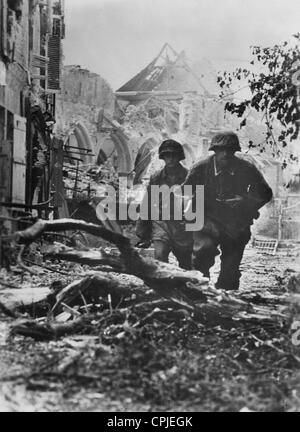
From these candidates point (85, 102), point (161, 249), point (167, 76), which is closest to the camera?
point (161, 249)

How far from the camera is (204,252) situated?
6.97 m

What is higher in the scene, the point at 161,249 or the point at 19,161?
the point at 19,161

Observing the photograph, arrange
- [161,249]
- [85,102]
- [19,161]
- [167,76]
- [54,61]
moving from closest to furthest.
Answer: [19,161], [161,249], [167,76], [85,102], [54,61]

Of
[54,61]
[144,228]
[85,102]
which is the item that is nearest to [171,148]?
[144,228]

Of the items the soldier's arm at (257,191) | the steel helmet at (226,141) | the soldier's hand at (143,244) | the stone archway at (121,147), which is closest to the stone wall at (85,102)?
the stone archway at (121,147)

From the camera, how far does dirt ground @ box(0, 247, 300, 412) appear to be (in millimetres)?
5703

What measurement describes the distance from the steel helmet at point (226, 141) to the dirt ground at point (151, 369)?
6.42 feet

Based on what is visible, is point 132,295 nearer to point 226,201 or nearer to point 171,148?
point 226,201

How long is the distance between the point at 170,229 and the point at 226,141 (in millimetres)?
1134

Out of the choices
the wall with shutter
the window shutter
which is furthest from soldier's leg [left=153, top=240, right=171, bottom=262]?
the window shutter

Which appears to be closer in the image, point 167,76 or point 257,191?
point 257,191

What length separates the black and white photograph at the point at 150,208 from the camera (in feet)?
19.4
